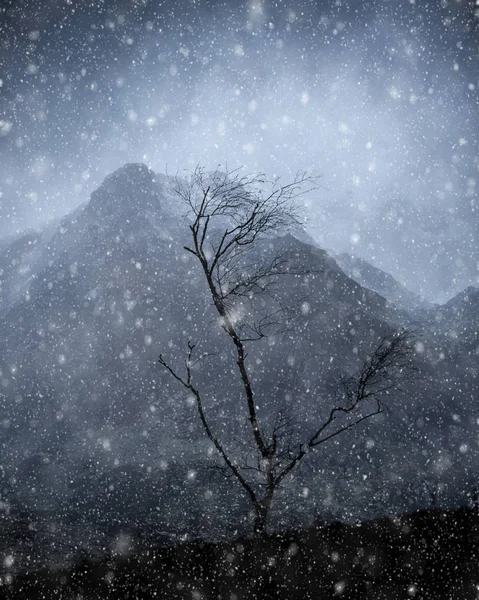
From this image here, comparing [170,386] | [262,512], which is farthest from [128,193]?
[262,512]

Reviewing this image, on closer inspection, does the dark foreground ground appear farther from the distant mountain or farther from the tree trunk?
the distant mountain

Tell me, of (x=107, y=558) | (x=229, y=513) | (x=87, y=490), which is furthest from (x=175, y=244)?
(x=107, y=558)

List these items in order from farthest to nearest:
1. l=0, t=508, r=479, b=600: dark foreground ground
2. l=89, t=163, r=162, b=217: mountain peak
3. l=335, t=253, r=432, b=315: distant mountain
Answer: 1. l=335, t=253, r=432, b=315: distant mountain
2. l=89, t=163, r=162, b=217: mountain peak
3. l=0, t=508, r=479, b=600: dark foreground ground

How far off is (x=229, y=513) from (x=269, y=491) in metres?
11.8

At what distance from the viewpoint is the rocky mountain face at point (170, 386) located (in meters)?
19.2

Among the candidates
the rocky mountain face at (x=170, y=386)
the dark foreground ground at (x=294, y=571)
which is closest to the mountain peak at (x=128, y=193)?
the rocky mountain face at (x=170, y=386)

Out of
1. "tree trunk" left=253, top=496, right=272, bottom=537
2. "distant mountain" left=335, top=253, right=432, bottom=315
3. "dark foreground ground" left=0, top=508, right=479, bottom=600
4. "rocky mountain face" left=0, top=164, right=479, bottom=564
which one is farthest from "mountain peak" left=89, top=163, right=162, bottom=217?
"tree trunk" left=253, top=496, right=272, bottom=537

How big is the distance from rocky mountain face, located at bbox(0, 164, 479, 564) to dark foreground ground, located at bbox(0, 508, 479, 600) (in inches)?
225

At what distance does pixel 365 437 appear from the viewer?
2408 centimetres

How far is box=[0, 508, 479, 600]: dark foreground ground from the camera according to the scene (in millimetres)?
8273

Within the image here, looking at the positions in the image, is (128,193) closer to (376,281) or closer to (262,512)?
(376,281)

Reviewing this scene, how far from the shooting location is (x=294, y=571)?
344 inches

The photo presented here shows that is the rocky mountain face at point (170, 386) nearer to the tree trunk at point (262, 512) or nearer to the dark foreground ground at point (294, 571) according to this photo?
the dark foreground ground at point (294, 571)

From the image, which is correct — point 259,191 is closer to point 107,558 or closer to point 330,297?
point 107,558
